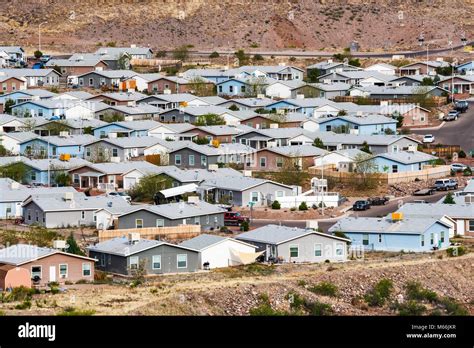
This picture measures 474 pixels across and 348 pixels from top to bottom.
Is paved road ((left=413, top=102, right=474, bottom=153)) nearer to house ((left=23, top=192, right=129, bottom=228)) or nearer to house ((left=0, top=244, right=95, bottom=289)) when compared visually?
house ((left=23, top=192, right=129, bottom=228))

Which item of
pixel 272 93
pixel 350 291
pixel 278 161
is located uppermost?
pixel 272 93

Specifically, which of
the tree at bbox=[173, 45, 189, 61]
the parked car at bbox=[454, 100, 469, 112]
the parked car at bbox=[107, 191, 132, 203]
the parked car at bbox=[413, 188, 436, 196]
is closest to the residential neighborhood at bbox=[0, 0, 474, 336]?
the parked car at bbox=[454, 100, 469, 112]

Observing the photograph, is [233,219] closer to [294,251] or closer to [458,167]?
[294,251]

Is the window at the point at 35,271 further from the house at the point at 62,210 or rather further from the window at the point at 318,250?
the house at the point at 62,210

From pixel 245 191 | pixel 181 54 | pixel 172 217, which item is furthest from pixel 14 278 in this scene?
pixel 181 54

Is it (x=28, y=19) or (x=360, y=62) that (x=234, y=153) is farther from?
(x=28, y=19)

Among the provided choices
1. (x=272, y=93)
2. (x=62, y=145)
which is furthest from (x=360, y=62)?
(x=62, y=145)
